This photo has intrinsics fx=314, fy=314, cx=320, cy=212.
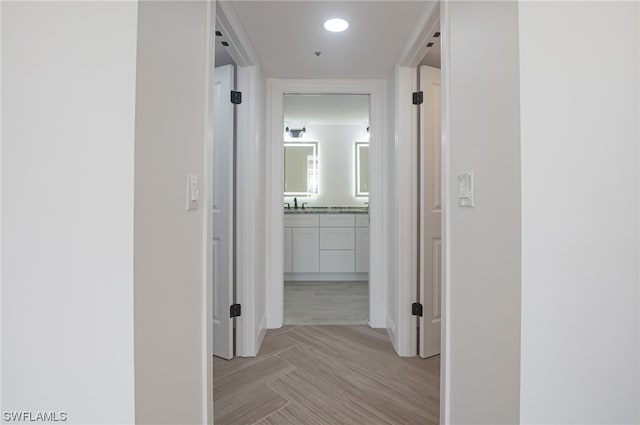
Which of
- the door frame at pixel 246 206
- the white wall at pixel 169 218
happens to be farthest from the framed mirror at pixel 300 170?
the white wall at pixel 169 218

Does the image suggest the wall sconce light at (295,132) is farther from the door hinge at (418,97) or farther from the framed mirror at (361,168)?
the door hinge at (418,97)

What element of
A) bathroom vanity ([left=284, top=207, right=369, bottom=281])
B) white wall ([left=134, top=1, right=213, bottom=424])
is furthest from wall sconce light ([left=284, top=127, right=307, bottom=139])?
white wall ([left=134, top=1, right=213, bottom=424])

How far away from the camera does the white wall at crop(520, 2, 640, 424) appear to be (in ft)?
2.61

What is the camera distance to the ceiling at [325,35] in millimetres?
1593

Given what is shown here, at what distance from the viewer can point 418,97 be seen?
7.06 feet

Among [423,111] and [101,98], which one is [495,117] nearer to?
[101,98]

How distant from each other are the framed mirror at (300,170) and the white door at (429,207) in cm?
277

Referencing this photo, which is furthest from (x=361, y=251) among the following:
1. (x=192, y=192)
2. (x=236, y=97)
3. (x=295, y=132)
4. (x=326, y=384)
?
(x=192, y=192)

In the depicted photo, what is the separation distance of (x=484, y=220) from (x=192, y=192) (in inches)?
38.2

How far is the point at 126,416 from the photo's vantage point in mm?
772

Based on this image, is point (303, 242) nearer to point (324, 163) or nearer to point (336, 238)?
point (336, 238)

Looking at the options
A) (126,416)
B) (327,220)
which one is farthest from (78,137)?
(327,220)

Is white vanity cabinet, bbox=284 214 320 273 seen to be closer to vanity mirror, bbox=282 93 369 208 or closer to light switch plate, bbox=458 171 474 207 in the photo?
vanity mirror, bbox=282 93 369 208

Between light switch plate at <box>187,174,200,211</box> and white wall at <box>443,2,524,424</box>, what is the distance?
0.96 meters
